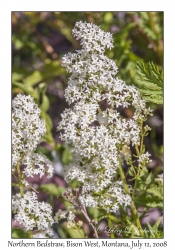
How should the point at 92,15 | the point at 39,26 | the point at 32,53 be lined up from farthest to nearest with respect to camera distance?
the point at 39,26
the point at 32,53
the point at 92,15

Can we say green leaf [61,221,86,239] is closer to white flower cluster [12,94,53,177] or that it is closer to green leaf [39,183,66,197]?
green leaf [39,183,66,197]

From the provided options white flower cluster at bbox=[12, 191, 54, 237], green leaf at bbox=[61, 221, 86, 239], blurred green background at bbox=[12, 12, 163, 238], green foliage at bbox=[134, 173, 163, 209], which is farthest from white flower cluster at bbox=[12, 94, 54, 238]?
blurred green background at bbox=[12, 12, 163, 238]

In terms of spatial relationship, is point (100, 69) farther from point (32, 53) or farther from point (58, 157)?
Result: point (32, 53)

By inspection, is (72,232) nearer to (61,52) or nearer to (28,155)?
(28,155)

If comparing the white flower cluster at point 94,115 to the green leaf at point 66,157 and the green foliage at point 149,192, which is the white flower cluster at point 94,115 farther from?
the green leaf at point 66,157

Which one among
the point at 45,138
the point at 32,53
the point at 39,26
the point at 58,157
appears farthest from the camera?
the point at 39,26

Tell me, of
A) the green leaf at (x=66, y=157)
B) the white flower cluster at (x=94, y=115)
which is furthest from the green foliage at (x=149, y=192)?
the green leaf at (x=66, y=157)

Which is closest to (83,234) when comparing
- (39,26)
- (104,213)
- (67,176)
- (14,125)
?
(104,213)
